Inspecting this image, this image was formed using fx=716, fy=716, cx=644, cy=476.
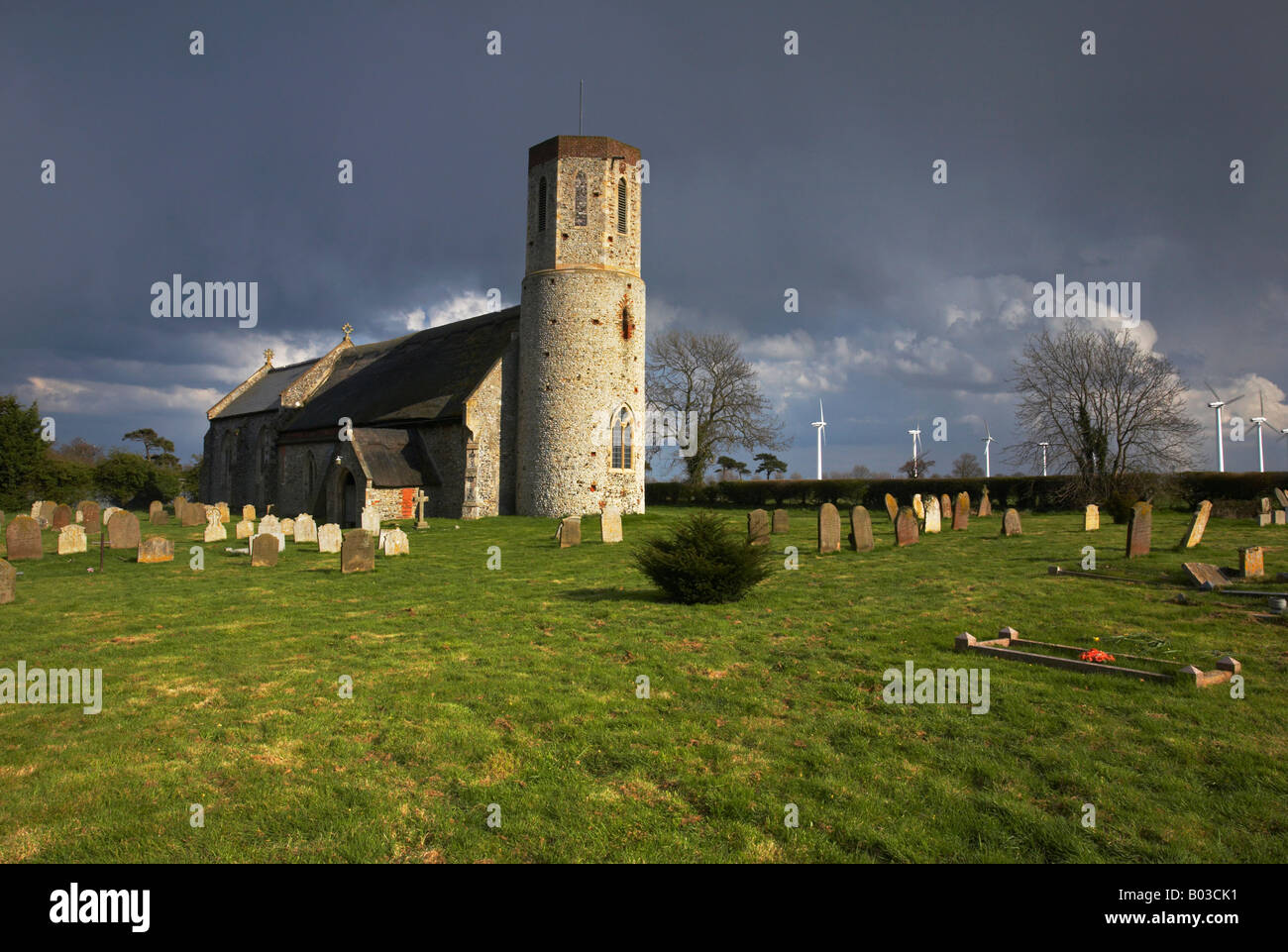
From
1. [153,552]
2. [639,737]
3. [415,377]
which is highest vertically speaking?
[415,377]

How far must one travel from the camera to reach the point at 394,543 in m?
16.6

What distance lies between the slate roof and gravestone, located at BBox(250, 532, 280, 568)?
Result: 1320cm

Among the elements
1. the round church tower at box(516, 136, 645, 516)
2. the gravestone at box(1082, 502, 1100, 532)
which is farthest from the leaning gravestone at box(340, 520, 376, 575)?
the gravestone at box(1082, 502, 1100, 532)

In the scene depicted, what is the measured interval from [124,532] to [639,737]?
19.0 m

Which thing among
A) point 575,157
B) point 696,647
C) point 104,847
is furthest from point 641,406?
point 104,847

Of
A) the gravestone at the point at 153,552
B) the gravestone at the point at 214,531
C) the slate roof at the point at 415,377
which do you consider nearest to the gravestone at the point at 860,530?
the gravestone at the point at 153,552

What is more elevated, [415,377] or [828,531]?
[415,377]

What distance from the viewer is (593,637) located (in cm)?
833

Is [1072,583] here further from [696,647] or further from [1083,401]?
[1083,401]

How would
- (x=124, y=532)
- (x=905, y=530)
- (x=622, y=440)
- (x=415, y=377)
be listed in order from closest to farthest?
(x=905, y=530), (x=124, y=532), (x=622, y=440), (x=415, y=377)

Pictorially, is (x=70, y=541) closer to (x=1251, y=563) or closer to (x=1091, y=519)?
(x=1251, y=563)

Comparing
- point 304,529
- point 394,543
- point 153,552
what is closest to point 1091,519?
point 394,543

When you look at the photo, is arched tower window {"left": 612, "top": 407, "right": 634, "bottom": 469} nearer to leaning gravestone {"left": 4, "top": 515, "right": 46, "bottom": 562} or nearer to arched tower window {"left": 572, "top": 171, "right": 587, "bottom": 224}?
arched tower window {"left": 572, "top": 171, "right": 587, "bottom": 224}

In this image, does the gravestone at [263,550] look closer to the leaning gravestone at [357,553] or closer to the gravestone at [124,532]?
the leaning gravestone at [357,553]
